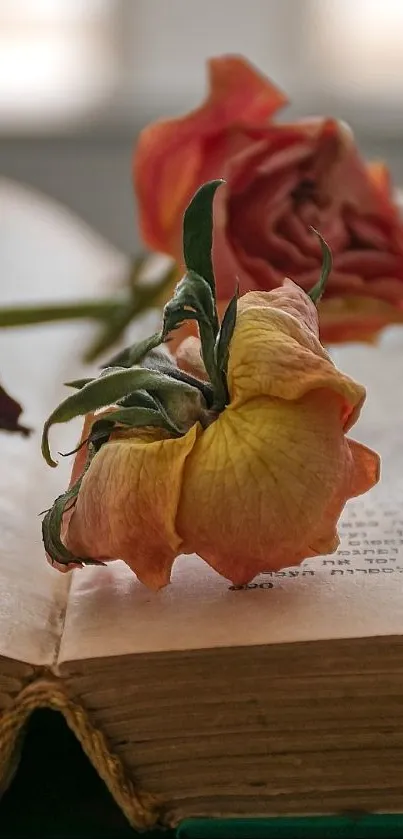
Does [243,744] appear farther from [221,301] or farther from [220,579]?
[221,301]

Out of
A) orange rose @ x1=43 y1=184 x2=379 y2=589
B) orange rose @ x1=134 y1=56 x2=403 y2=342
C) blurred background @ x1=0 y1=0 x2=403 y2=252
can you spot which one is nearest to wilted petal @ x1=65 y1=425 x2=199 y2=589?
orange rose @ x1=43 y1=184 x2=379 y2=589

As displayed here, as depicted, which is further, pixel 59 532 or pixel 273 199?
pixel 273 199

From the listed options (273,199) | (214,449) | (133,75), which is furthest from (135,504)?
(133,75)

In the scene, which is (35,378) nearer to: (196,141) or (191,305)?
(196,141)

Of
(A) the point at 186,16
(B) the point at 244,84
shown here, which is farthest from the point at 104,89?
(B) the point at 244,84

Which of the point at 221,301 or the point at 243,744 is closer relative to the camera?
the point at 243,744

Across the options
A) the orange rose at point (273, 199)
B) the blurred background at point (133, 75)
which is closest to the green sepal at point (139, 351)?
the orange rose at point (273, 199)

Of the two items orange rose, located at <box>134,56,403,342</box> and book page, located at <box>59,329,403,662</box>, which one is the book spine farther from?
orange rose, located at <box>134,56,403,342</box>
